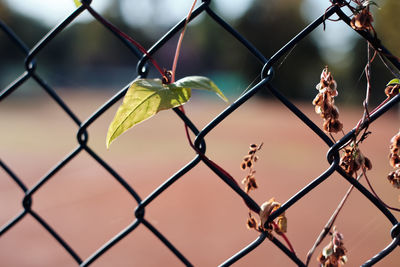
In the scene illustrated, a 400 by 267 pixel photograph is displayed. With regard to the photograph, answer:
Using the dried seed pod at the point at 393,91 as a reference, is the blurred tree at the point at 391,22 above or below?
below

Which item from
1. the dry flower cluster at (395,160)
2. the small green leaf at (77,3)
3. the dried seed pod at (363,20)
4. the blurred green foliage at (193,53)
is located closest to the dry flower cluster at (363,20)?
the dried seed pod at (363,20)

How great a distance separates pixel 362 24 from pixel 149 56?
0.24 metres

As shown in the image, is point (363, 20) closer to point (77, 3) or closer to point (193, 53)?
point (77, 3)

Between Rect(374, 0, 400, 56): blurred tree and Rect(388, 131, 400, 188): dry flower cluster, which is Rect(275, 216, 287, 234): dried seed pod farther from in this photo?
Rect(374, 0, 400, 56): blurred tree

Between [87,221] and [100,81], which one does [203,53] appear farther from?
[87,221]

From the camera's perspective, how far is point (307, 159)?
775cm

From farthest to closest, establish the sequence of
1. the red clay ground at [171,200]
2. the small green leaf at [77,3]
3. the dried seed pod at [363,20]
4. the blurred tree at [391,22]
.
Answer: the red clay ground at [171,200], the blurred tree at [391,22], the small green leaf at [77,3], the dried seed pod at [363,20]

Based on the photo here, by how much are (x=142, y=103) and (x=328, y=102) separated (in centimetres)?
19

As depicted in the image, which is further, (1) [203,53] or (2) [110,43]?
(2) [110,43]

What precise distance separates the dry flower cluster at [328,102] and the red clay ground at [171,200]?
1997 mm

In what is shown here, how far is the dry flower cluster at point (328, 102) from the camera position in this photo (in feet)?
1.36

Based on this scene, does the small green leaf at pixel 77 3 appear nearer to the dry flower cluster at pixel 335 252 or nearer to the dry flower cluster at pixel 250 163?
the dry flower cluster at pixel 250 163

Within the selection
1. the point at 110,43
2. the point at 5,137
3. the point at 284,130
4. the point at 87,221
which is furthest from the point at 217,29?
the point at 87,221

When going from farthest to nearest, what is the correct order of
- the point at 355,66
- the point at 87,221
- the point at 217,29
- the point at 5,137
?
the point at 217,29, the point at 5,137, the point at 355,66, the point at 87,221
